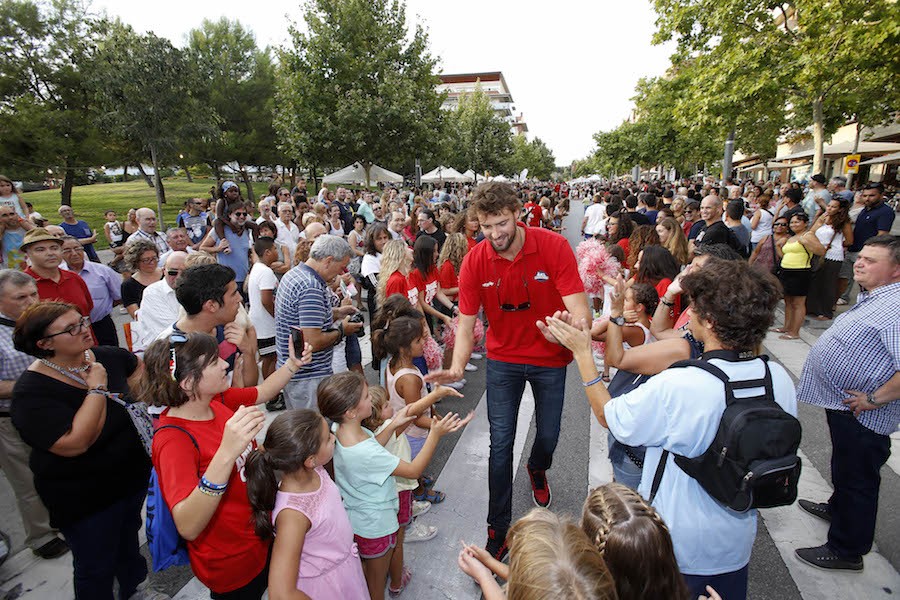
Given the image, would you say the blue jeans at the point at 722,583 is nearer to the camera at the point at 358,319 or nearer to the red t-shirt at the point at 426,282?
the camera at the point at 358,319

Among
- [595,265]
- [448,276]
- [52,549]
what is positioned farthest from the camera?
[448,276]

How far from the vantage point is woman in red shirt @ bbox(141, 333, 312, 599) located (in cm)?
187

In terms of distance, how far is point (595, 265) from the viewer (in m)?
5.11

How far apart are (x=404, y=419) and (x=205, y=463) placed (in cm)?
103

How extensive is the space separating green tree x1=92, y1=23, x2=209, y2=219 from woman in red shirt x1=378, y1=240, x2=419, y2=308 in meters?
13.6

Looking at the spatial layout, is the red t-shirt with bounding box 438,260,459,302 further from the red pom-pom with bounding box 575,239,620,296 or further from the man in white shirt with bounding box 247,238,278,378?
the man in white shirt with bounding box 247,238,278,378

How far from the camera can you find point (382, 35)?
62.7 feet

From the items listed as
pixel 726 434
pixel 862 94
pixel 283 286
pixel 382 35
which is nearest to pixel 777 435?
pixel 726 434

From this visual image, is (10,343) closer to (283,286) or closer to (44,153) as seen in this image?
(283,286)

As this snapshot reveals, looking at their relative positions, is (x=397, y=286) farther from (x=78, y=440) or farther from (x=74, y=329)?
(x=78, y=440)

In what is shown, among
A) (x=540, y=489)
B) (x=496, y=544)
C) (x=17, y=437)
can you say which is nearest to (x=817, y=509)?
(x=540, y=489)

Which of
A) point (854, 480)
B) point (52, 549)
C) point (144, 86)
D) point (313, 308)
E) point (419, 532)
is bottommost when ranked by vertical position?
point (419, 532)

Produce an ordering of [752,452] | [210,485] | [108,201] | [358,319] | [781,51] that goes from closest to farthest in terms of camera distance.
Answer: [752,452] < [210,485] < [358,319] < [781,51] < [108,201]

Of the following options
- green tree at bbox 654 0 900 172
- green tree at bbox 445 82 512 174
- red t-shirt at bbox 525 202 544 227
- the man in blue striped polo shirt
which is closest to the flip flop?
the man in blue striped polo shirt
